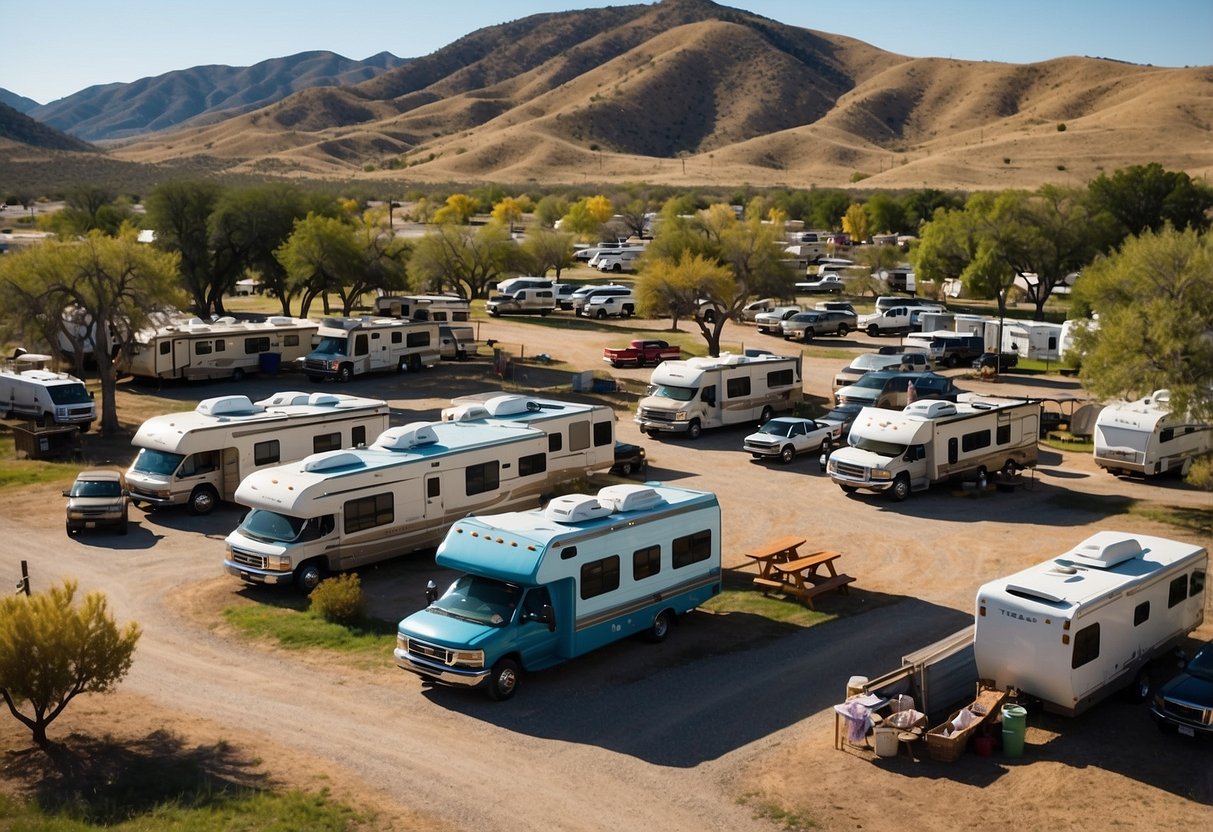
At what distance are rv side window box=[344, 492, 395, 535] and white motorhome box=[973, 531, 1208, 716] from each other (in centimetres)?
1079

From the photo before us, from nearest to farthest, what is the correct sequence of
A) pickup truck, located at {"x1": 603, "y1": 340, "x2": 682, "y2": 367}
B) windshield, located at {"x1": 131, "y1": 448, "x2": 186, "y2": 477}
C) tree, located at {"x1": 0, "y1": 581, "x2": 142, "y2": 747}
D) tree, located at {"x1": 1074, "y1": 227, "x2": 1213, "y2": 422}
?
tree, located at {"x1": 0, "y1": 581, "x2": 142, "y2": 747} → tree, located at {"x1": 1074, "y1": 227, "x2": 1213, "y2": 422} → windshield, located at {"x1": 131, "y1": 448, "x2": 186, "y2": 477} → pickup truck, located at {"x1": 603, "y1": 340, "x2": 682, "y2": 367}

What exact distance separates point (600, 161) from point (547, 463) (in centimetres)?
15922

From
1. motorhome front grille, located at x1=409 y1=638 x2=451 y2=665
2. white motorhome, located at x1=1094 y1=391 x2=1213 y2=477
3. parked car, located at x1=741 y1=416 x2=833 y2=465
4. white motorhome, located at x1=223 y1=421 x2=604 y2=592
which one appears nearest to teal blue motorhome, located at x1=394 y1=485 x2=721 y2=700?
motorhome front grille, located at x1=409 y1=638 x2=451 y2=665

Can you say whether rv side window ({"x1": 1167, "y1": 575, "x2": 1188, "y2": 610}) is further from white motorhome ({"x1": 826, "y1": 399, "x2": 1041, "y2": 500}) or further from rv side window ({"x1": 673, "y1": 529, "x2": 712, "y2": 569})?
white motorhome ({"x1": 826, "y1": 399, "x2": 1041, "y2": 500})

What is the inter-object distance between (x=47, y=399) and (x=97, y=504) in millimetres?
Answer: 10764

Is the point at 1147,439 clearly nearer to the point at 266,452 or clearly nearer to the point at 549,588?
the point at 549,588

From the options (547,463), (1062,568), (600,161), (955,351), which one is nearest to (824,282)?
(955,351)

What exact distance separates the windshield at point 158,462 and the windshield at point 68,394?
880 centimetres

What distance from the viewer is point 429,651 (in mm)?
15969

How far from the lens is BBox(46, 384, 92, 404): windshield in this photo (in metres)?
33.4

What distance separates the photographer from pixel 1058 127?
17012cm

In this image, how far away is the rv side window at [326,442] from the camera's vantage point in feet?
90.8

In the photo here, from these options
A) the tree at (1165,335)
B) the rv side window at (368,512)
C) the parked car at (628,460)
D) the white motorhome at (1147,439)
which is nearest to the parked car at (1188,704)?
the tree at (1165,335)

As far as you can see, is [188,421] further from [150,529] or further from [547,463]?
[547,463]
